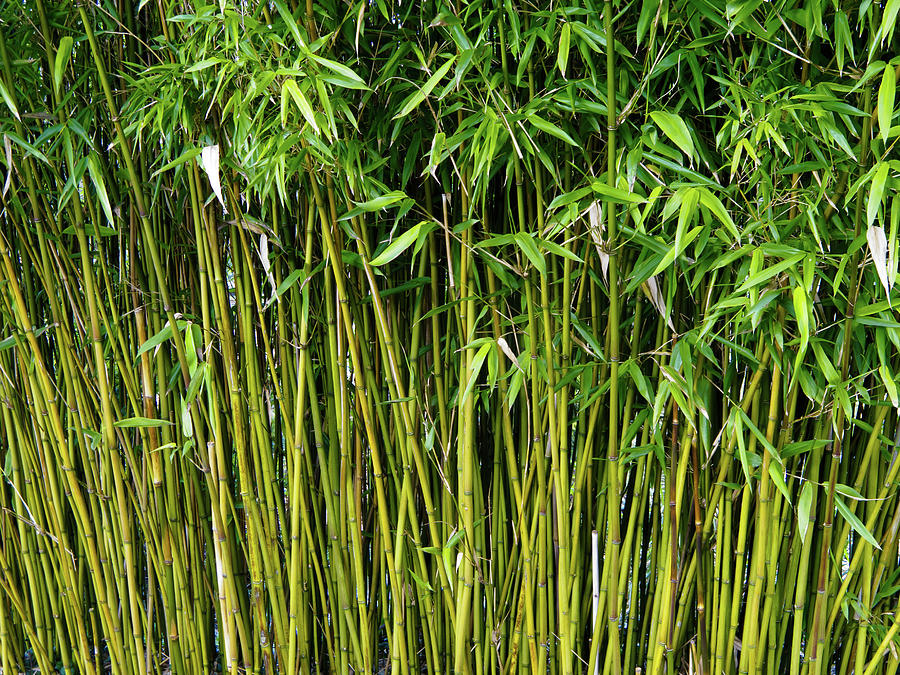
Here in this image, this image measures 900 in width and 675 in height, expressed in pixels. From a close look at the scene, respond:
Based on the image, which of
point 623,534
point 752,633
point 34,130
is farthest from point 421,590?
point 34,130

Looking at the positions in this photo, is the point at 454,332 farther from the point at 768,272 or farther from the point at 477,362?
the point at 768,272

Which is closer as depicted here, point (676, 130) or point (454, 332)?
point (676, 130)

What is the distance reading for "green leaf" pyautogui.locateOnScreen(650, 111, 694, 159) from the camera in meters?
1.00

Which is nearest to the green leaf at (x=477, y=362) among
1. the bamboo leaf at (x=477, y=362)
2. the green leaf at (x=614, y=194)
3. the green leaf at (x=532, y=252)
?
the bamboo leaf at (x=477, y=362)

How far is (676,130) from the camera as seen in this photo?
1017 mm

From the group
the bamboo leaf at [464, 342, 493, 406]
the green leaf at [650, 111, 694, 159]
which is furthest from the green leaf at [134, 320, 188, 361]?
the green leaf at [650, 111, 694, 159]

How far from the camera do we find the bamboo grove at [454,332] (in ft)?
3.65

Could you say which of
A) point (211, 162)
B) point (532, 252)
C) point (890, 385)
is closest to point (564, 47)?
point (532, 252)

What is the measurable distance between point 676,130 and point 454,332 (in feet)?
1.96

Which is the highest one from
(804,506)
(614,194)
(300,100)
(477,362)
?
(300,100)

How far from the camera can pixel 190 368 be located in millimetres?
1329

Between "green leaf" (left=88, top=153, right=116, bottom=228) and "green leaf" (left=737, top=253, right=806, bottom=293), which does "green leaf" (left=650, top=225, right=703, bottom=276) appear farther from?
"green leaf" (left=88, top=153, right=116, bottom=228)

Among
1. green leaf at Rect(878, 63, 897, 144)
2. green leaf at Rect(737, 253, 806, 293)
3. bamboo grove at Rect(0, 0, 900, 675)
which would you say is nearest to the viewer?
green leaf at Rect(878, 63, 897, 144)

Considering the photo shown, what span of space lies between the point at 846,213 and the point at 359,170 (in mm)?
822
